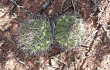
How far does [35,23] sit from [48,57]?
16.8 inches

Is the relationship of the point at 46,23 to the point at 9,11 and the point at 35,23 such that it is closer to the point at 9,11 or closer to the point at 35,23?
the point at 35,23

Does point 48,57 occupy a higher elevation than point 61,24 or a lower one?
lower

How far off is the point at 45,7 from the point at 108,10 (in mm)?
736

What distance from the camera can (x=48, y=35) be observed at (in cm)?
372

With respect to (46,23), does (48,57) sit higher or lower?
lower

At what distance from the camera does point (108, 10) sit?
3.70 meters

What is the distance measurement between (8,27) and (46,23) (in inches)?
18.2

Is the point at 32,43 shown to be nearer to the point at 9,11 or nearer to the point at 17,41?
the point at 17,41

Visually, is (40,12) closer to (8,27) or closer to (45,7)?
(45,7)

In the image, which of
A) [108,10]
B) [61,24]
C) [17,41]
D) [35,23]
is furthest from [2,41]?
[108,10]

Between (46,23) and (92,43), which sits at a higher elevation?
(46,23)

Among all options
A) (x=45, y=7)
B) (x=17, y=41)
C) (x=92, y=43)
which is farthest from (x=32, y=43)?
(x=92, y=43)

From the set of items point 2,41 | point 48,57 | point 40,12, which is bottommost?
point 48,57

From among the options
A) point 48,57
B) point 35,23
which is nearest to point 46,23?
point 35,23
